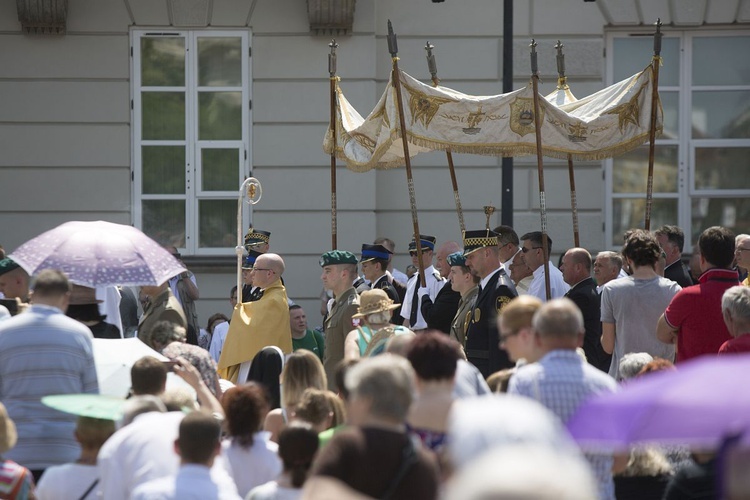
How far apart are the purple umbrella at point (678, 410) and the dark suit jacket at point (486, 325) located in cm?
442

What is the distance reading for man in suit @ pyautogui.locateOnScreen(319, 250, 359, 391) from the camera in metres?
8.84

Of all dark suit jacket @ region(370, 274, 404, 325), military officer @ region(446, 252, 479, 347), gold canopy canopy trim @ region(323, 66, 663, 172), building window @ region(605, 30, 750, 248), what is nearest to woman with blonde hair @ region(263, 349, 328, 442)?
military officer @ region(446, 252, 479, 347)

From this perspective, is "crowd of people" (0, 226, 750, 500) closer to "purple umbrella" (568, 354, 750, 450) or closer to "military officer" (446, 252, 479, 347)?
"military officer" (446, 252, 479, 347)

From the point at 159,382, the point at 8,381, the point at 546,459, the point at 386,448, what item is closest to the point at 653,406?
the point at 386,448

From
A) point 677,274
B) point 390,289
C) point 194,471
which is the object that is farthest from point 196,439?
point 677,274

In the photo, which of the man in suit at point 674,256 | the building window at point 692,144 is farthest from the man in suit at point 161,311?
the building window at point 692,144

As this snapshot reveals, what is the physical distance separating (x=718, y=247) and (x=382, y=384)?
4.11 m

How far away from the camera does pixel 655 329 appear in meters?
7.96

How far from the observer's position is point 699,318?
7.32 metres

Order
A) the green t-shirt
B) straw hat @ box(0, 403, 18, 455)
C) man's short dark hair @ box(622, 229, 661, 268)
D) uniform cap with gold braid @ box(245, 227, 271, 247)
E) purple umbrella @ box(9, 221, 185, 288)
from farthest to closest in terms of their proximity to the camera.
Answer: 1. uniform cap with gold braid @ box(245, 227, 271, 247)
2. the green t-shirt
3. man's short dark hair @ box(622, 229, 661, 268)
4. purple umbrella @ box(9, 221, 185, 288)
5. straw hat @ box(0, 403, 18, 455)

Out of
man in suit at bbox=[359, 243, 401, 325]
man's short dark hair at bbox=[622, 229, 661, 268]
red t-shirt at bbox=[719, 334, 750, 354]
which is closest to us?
red t-shirt at bbox=[719, 334, 750, 354]

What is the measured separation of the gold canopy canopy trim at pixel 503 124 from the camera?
10180 millimetres

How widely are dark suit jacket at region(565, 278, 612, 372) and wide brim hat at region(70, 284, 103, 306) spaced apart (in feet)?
10.7

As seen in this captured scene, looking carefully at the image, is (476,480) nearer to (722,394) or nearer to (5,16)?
(722,394)
